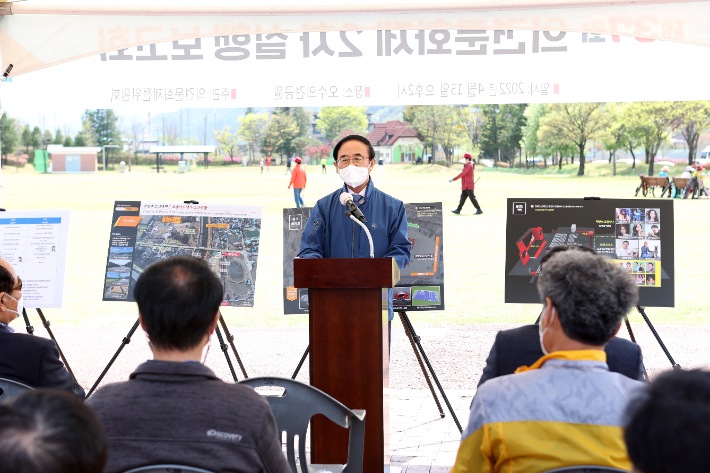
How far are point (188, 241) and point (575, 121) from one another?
63.4 ft

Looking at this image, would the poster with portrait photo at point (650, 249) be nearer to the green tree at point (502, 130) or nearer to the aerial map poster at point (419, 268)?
the aerial map poster at point (419, 268)

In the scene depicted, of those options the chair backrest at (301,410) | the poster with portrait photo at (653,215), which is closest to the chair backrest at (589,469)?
the chair backrest at (301,410)

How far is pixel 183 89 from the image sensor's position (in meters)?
3.93

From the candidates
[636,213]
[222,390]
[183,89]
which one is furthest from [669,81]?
[222,390]

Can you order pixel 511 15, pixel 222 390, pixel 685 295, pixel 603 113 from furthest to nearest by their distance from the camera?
pixel 603 113, pixel 685 295, pixel 511 15, pixel 222 390

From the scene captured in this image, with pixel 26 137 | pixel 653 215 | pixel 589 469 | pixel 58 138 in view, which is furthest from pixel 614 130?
pixel 589 469

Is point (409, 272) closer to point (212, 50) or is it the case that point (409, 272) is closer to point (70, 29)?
point (212, 50)

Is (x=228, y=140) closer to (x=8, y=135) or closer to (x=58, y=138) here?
(x=58, y=138)

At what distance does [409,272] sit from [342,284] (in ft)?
5.81

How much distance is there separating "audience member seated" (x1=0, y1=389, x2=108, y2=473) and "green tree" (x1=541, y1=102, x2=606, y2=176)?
2167cm

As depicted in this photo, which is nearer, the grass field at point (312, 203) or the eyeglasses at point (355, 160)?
the eyeglasses at point (355, 160)

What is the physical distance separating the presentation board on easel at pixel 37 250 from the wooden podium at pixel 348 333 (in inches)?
96.0

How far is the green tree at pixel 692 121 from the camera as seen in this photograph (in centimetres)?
1955

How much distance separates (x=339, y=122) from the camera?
788 inches
